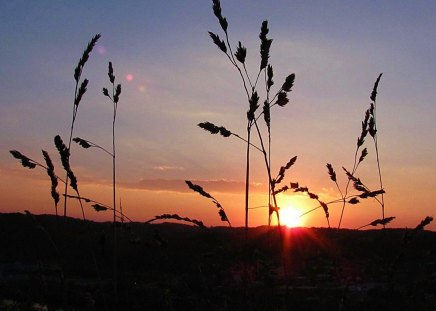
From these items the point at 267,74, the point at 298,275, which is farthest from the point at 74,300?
the point at 298,275

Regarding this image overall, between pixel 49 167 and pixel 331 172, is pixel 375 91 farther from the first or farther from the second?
pixel 49 167

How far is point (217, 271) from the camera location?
4.11 m

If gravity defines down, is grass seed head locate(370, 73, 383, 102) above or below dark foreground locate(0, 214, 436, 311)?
above

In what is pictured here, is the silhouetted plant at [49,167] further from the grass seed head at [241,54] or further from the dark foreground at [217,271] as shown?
the grass seed head at [241,54]

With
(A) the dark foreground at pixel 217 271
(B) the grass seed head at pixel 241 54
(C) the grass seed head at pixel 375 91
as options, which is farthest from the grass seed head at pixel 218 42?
(C) the grass seed head at pixel 375 91

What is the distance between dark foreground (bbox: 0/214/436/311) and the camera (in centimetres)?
393

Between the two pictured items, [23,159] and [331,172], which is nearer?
[23,159]

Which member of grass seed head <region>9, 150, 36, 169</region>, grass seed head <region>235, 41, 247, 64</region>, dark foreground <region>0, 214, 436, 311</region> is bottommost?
dark foreground <region>0, 214, 436, 311</region>

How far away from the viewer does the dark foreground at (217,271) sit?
3.93m

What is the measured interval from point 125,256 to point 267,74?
20765 mm

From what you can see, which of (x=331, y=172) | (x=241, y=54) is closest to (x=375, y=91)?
(x=331, y=172)

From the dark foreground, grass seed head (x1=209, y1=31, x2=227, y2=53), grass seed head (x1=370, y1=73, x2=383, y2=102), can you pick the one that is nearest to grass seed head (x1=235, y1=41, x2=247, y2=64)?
grass seed head (x1=209, y1=31, x2=227, y2=53)

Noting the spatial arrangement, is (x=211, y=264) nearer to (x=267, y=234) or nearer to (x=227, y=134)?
(x=267, y=234)

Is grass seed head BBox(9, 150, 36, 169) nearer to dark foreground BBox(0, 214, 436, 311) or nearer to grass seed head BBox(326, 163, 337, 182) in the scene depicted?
dark foreground BBox(0, 214, 436, 311)
